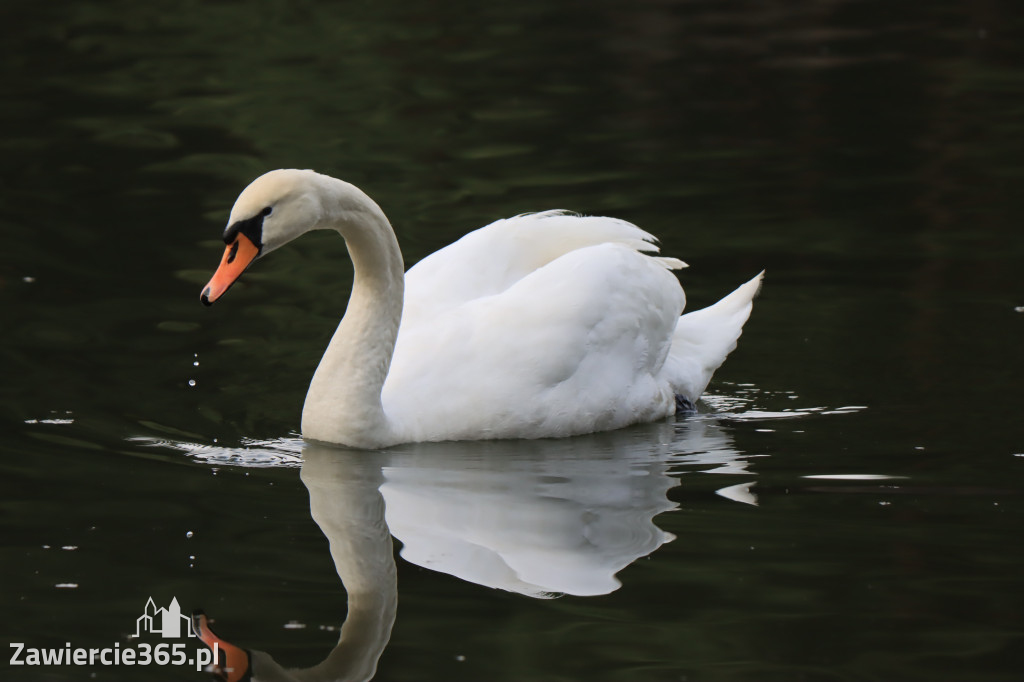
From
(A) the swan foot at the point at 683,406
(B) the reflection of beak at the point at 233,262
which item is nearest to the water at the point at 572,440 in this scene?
(A) the swan foot at the point at 683,406

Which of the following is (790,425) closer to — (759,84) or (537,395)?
(537,395)

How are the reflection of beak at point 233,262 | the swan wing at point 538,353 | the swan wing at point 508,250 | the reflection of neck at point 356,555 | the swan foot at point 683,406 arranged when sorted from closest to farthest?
the reflection of neck at point 356,555 < the reflection of beak at point 233,262 < the swan wing at point 538,353 < the swan wing at point 508,250 < the swan foot at point 683,406

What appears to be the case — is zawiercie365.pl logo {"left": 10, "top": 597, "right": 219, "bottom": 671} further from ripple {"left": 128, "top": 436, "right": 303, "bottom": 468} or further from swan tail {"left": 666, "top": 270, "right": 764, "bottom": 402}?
swan tail {"left": 666, "top": 270, "right": 764, "bottom": 402}

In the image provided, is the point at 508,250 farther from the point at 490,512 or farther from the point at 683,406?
the point at 490,512

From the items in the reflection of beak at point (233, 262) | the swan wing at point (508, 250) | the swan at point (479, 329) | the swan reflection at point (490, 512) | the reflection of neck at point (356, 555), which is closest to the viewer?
the reflection of neck at point (356, 555)

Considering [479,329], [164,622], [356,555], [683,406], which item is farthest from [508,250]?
[164,622]

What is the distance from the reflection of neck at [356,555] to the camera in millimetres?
5305

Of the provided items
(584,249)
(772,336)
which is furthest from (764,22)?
(584,249)

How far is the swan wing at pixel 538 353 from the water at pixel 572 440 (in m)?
0.17

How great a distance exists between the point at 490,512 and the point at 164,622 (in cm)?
155

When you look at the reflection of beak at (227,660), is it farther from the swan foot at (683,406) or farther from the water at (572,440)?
the swan foot at (683,406)

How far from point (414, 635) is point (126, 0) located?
1844cm

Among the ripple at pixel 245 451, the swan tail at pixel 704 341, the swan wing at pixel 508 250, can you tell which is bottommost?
the ripple at pixel 245 451

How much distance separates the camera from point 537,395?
773cm
